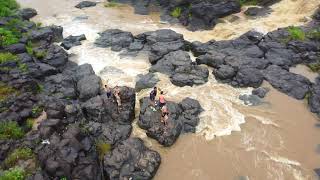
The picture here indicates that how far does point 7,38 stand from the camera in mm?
33594

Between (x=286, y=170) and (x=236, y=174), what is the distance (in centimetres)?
306

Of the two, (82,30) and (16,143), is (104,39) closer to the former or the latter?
(82,30)

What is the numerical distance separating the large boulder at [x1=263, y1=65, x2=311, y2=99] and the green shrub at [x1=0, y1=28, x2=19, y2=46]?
25.1m

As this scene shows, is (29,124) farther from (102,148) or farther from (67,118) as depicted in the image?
(102,148)

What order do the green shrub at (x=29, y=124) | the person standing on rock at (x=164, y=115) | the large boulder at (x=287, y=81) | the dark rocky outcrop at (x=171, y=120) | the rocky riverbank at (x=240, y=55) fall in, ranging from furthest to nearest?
the rocky riverbank at (x=240, y=55) → the large boulder at (x=287, y=81) → the green shrub at (x=29, y=124) → the person standing on rock at (x=164, y=115) → the dark rocky outcrop at (x=171, y=120)

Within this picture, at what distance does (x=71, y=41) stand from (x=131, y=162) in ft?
65.2

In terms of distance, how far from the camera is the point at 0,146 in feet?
67.3

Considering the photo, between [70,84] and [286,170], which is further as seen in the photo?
[70,84]

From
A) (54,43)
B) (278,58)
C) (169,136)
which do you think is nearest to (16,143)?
(169,136)

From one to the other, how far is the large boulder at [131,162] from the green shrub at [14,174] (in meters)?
4.68

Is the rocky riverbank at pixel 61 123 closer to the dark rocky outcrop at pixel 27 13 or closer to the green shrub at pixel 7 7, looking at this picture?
the green shrub at pixel 7 7

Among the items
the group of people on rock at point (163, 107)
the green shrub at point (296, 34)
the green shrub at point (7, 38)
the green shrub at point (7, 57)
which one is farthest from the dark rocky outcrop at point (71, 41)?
the green shrub at point (296, 34)

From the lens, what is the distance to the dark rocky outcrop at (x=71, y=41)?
34.3 m

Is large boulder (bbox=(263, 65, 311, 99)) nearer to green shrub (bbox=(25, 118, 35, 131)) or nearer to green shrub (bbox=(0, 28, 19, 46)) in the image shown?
green shrub (bbox=(25, 118, 35, 131))
